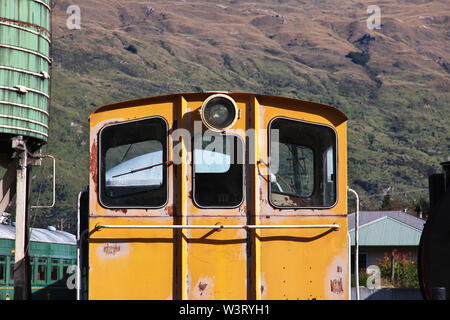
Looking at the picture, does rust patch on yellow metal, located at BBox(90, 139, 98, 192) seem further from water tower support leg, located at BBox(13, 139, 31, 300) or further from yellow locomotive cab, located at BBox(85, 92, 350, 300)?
water tower support leg, located at BBox(13, 139, 31, 300)

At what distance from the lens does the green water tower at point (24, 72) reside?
21.2 m

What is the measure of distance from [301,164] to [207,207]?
1386 millimetres

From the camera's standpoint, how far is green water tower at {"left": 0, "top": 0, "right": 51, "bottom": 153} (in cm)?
2125

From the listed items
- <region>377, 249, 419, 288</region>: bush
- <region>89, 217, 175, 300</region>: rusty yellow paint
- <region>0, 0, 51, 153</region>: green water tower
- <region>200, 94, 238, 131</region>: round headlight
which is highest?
<region>0, 0, 51, 153</region>: green water tower

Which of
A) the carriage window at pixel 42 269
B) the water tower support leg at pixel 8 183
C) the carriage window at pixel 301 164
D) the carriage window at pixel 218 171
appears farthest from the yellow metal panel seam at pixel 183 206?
the carriage window at pixel 42 269

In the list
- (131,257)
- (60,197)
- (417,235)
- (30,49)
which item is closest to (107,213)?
(131,257)

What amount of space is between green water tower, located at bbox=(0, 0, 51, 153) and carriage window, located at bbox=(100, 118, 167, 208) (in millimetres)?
12129

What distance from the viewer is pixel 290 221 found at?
31.0ft

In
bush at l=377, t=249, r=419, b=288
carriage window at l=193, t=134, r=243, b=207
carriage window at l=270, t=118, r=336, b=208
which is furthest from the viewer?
bush at l=377, t=249, r=419, b=288

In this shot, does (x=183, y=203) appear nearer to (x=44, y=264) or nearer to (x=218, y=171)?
(x=218, y=171)

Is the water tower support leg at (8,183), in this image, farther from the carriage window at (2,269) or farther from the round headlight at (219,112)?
the round headlight at (219,112)

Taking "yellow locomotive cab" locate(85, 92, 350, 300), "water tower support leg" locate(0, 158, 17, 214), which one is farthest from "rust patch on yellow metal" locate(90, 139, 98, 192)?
"water tower support leg" locate(0, 158, 17, 214)

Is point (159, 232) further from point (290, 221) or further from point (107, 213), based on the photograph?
point (290, 221)
